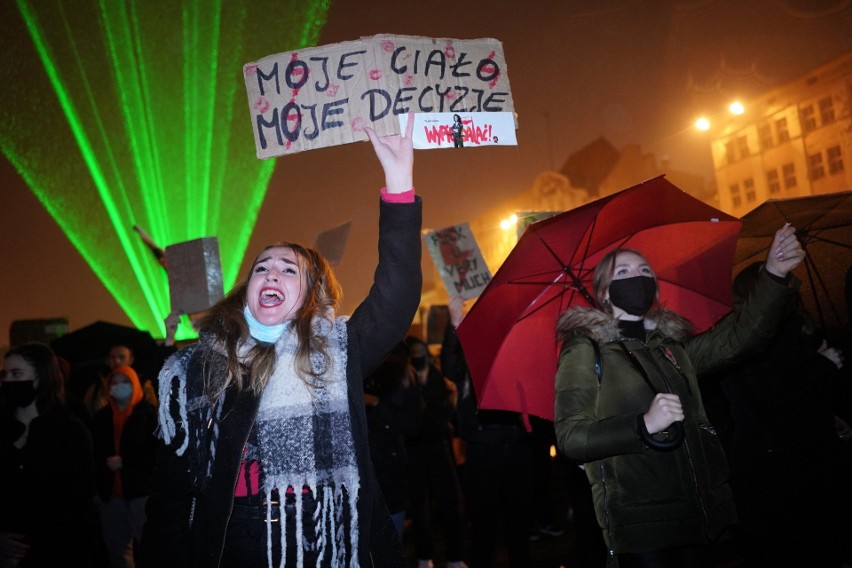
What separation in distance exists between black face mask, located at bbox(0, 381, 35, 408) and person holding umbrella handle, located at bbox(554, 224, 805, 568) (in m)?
3.66

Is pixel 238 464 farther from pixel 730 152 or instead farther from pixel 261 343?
pixel 730 152

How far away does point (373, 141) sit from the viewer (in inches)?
97.5

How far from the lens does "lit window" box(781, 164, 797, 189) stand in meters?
29.3

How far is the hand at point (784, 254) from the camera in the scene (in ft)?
9.50

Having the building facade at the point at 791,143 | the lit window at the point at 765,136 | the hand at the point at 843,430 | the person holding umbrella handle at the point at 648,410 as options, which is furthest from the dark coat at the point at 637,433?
Answer: the lit window at the point at 765,136

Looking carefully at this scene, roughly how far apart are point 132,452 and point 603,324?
495cm

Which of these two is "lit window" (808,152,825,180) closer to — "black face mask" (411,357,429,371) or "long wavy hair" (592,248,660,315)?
"black face mask" (411,357,429,371)

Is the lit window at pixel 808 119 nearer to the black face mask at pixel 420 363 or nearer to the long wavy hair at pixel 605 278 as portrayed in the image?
the black face mask at pixel 420 363

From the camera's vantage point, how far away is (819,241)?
505 cm

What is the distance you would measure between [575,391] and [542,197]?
45435 mm

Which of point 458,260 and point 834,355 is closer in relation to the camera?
point 834,355

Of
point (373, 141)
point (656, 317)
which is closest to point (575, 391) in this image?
point (656, 317)

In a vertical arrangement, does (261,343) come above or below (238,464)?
above

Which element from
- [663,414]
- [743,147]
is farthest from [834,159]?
[663,414]
